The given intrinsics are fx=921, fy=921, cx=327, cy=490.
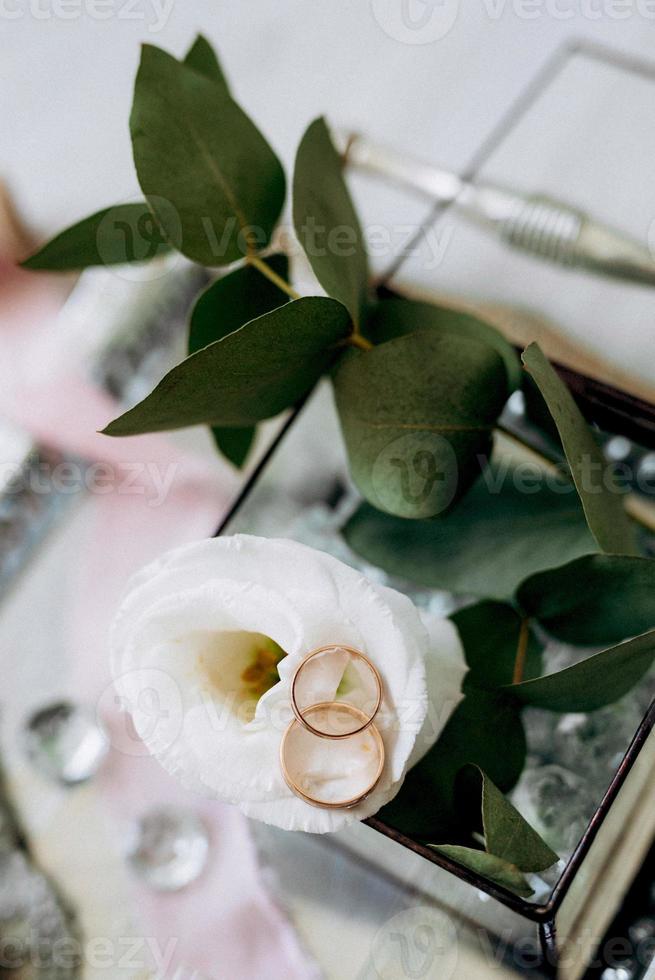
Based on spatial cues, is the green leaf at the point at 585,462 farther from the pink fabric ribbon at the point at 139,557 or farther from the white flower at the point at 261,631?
the pink fabric ribbon at the point at 139,557

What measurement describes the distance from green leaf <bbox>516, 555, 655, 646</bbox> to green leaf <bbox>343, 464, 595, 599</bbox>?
1cm

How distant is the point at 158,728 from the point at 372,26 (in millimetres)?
561

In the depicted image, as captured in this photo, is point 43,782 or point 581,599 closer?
point 581,599

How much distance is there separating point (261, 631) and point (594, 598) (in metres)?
0.10

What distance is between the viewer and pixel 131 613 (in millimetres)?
213

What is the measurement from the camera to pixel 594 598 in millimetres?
258

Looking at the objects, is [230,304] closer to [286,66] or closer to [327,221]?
[327,221]

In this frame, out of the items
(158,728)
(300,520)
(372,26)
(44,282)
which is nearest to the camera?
(158,728)

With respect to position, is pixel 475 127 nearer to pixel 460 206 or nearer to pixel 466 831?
pixel 460 206

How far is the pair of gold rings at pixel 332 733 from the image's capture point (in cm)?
20

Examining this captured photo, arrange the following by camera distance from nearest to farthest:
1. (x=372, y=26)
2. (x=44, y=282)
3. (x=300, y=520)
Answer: (x=300, y=520) → (x=44, y=282) → (x=372, y=26)

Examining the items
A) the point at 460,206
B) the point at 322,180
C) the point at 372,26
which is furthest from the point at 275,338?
the point at 372,26

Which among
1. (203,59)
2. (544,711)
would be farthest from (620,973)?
(203,59)

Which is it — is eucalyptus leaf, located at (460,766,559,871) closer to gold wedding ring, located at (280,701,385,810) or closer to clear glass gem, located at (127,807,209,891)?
gold wedding ring, located at (280,701,385,810)
